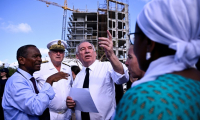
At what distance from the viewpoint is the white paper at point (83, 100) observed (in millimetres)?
2264

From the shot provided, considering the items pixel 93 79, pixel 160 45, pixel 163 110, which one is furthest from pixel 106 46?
pixel 163 110

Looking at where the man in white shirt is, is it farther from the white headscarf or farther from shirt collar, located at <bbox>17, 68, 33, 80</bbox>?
the white headscarf

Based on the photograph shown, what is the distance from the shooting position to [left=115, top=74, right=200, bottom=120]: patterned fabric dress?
66cm

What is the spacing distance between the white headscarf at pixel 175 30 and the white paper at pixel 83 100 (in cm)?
156

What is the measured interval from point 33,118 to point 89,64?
140 centimetres

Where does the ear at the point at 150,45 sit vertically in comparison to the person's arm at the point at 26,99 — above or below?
above

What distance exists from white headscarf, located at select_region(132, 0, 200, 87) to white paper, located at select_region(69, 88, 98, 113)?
156 centimetres

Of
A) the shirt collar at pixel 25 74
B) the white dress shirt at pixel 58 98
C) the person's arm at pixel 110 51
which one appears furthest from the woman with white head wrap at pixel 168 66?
the white dress shirt at pixel 58 98

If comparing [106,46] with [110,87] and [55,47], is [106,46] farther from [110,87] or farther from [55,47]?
[55,47]

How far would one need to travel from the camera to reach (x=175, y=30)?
31.1 inches

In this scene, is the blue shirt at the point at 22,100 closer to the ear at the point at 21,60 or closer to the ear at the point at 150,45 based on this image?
the ear at the point at 21,60

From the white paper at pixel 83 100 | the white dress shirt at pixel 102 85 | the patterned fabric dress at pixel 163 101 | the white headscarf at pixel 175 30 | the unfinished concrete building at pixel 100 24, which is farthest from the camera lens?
the unfinished concrete building at pixel 100 24

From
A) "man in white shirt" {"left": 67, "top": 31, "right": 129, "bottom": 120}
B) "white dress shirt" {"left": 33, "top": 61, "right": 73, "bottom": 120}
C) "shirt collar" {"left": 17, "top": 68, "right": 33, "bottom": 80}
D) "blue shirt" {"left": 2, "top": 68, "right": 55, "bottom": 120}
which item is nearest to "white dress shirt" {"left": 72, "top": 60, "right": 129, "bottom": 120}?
"man in white shirt" {"left": 67, "top": 31, "right": 129, "bottom": 120}

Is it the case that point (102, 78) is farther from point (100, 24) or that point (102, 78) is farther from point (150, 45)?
point (100, 24)
